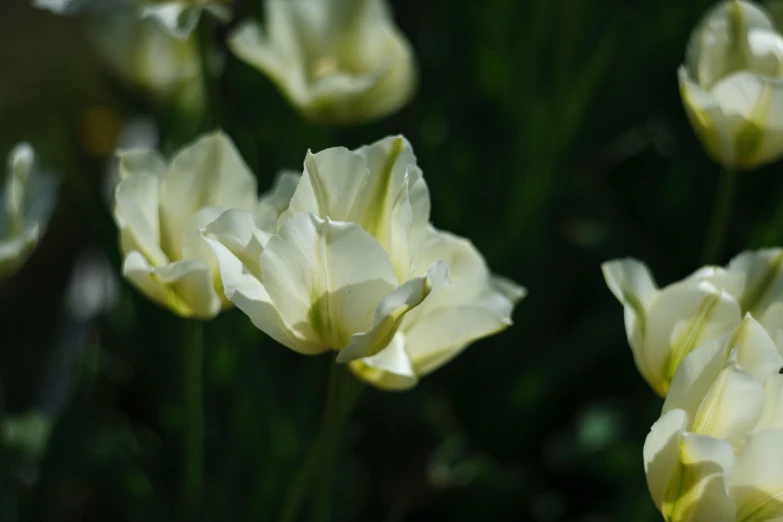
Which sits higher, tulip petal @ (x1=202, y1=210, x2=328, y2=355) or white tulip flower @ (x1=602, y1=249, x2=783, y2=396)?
tulip petal @ (x1=202, y1=210, x2=328, y2=355)

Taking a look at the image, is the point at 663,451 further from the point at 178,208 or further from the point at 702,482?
the point at 178,208

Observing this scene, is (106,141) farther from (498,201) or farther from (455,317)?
(455,317)

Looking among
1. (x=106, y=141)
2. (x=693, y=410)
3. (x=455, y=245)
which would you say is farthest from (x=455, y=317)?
(x=106, y=141)

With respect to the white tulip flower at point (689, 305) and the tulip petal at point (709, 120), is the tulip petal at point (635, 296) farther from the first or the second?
the tulip petal at point (709, 120)

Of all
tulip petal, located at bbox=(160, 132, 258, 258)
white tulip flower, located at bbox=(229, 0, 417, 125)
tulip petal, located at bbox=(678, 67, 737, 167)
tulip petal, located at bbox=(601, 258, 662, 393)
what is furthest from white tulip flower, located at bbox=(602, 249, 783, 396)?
white tulip flower, located at bbox=(229, 0, 417, 125)

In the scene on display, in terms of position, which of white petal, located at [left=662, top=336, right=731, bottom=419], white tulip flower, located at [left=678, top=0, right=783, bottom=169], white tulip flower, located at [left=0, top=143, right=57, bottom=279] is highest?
white tulip flower, located at [left=678, top=0, right=783, bottom=169]

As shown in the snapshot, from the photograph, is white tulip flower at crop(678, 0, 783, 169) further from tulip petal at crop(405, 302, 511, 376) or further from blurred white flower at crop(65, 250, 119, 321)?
blurred white flower at crop(65, 250, 119, 321)
